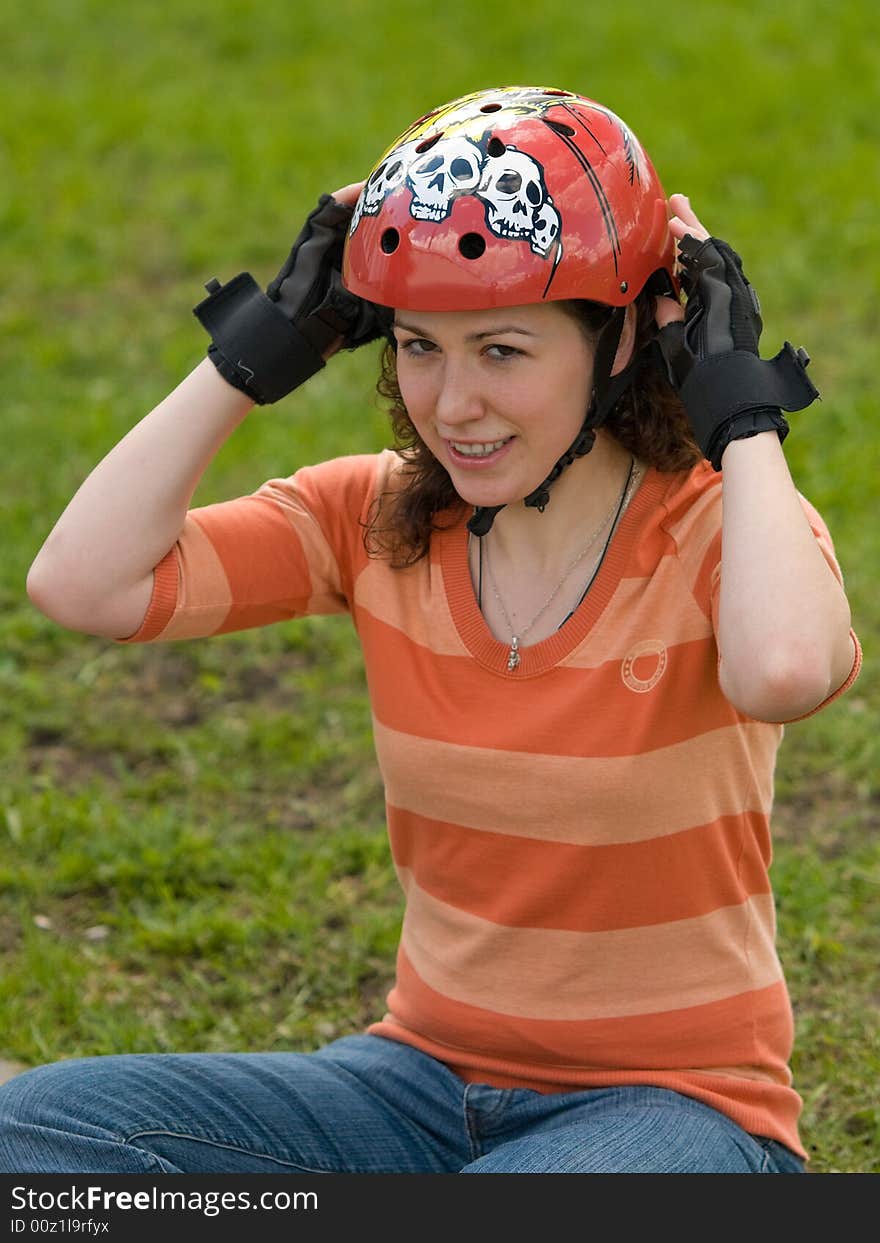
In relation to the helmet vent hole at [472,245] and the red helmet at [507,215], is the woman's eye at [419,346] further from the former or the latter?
the helmet vent hole at [472,245]

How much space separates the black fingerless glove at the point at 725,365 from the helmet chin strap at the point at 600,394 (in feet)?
0.35

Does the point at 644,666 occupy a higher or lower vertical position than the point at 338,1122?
higher

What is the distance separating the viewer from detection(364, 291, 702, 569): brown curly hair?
10.3ft

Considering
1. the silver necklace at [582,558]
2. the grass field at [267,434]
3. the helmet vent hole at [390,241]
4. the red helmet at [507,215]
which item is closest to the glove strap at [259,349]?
the red helmet at [507,215]

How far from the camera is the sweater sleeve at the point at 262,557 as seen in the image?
3.30 m

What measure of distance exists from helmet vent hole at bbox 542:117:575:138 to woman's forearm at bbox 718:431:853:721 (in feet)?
2.16

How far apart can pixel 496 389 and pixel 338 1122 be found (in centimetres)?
139

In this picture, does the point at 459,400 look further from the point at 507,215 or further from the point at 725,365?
the point at 725,365

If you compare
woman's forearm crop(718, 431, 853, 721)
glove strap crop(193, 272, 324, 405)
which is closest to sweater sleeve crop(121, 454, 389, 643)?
glove strap crop(193, 272, 324, 405)

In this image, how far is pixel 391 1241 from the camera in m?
2.85

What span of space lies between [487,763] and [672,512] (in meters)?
0.56

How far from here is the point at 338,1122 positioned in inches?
126

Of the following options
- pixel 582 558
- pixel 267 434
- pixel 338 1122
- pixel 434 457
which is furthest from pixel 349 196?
pixel 267 434

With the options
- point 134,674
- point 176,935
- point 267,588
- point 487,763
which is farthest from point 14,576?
point 487,763
